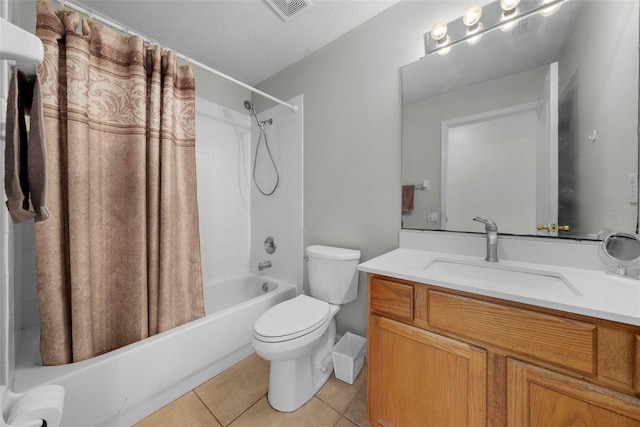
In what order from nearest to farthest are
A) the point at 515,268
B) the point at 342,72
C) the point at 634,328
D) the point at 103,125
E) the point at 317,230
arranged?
1. the point at 634,328
2. the point at 515,268
3. the point at 103,125
4. the point at 342,72
5. the point at 317,230

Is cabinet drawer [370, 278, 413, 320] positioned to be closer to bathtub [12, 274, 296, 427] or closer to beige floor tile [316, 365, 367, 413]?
beige floor tile [316, 365, 367, 413]

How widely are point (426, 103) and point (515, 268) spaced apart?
→ 0.94m

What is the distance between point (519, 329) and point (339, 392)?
100cm

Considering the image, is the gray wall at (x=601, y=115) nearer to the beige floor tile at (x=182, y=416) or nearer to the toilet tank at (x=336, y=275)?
the toilet tank at (x=336, y=275)

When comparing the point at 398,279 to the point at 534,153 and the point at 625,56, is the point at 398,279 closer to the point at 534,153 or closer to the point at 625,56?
the point at 534,153

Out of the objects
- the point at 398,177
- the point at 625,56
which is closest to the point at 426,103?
the point at 398,177

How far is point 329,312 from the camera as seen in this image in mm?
1326

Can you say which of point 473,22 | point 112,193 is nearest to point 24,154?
A: point 112,193

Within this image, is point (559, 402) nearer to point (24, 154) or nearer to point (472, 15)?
point (24, 154)

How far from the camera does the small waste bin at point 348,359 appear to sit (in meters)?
1.34

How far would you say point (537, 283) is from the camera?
2.78ft

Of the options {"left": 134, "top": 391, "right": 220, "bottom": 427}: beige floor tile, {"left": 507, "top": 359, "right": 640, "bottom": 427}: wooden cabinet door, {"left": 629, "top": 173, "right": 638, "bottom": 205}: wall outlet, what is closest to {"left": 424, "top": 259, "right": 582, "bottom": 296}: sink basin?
{"left": 507, "top": 359, "right": 640, "bottom": 427}: wooden cabinet door

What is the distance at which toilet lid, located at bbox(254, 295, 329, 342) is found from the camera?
109 cm

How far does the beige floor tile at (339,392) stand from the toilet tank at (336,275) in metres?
0.44
